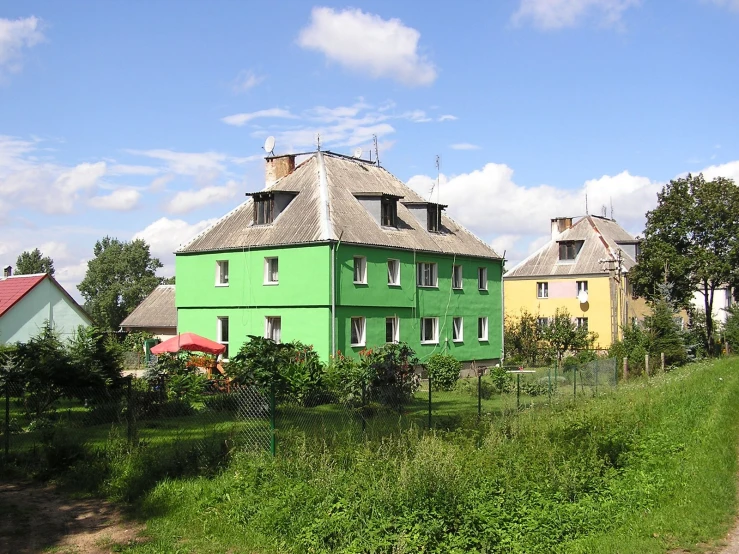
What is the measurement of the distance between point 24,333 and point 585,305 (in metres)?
31.6

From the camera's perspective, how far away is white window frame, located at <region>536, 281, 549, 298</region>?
50.2 m

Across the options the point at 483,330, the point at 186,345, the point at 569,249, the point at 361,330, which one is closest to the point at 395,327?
the point at 361,330

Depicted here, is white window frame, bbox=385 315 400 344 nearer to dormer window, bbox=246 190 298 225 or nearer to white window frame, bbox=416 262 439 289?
white window frame, bbox=416 262 439 289

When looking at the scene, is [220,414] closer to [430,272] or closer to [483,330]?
[430,272]

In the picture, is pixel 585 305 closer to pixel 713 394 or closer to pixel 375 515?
pixel 713 394

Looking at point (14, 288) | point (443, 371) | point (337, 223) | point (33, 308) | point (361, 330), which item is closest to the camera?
point (443, 371)

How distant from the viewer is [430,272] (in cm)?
3584

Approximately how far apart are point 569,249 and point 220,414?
34.5 m

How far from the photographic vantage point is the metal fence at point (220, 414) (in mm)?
13930

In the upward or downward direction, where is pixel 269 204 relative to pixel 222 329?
upward

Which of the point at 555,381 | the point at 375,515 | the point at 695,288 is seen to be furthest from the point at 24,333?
the point at 695,288

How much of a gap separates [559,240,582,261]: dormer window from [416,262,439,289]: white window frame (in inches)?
685

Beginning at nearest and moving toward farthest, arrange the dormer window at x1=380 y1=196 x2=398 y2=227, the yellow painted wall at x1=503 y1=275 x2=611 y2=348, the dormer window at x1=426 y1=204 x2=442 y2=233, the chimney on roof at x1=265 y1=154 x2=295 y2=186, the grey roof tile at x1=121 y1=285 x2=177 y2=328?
the dormer window at x1=380 y1=196 x2=398 y2=227, the dormer window at x1=426 y1=204 x2=442 y2=233, the chimney on roof at x1=265 y1=154 x2=295 y2=186, the yellow painted wall at x1=503 y1=275 x2=611 y2=348, the grey roof tile at x1=121 y1=285 x2=177 y2=328

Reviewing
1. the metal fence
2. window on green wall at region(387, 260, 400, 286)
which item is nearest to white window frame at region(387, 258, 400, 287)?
window on green wall at region(387, 260, 400, 286)
